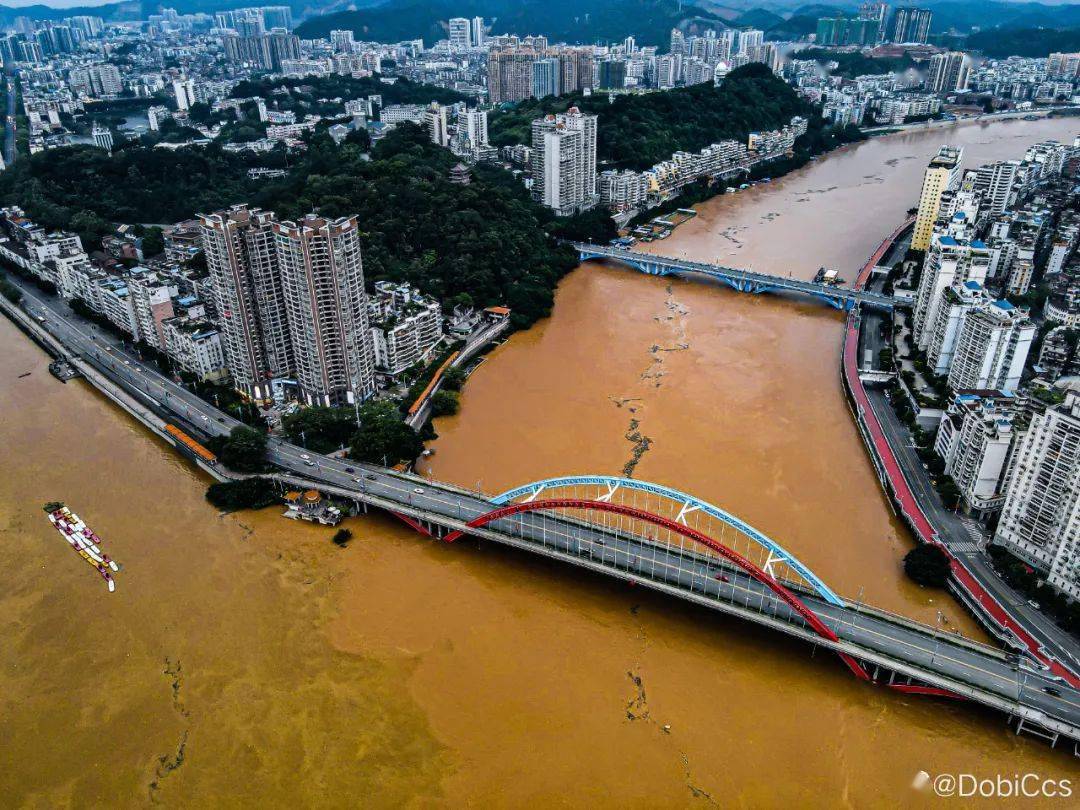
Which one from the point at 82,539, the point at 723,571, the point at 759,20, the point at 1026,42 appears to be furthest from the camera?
the point at 759,20

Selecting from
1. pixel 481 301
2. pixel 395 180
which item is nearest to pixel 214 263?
pixel 481 301

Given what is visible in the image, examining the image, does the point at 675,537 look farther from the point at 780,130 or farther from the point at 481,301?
the point at 780,130

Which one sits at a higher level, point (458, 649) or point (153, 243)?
point (153, 243)

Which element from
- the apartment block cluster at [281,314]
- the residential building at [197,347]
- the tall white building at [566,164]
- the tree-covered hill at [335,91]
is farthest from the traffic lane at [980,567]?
the tree-covered hill at [335,91]

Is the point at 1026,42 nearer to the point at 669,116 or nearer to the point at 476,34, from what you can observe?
the point at 669,116

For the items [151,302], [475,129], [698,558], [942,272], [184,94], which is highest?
[184,94]

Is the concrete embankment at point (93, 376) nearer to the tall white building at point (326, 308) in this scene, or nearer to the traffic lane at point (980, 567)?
the tall white building at point (326, 308)

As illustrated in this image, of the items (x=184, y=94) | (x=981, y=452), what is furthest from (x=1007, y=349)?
(x=184, y=94)

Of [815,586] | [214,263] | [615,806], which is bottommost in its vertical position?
[615,806]
